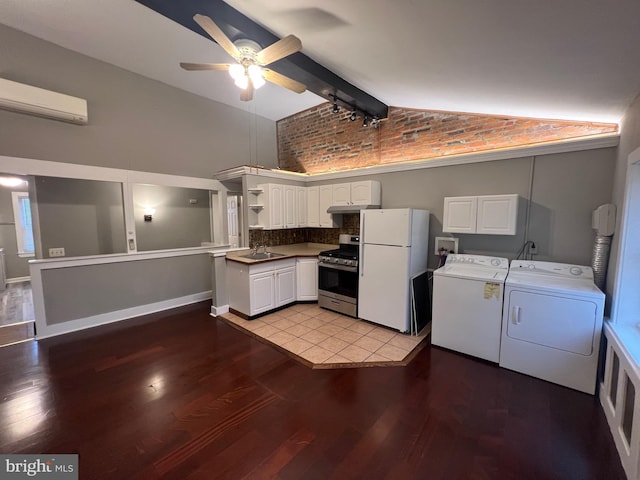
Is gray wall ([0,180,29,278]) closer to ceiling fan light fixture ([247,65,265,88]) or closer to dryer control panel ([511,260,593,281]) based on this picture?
ceiling fan light fixture ([247,65,265,88])

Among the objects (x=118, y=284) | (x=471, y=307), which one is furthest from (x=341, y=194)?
(x=118, y=284)

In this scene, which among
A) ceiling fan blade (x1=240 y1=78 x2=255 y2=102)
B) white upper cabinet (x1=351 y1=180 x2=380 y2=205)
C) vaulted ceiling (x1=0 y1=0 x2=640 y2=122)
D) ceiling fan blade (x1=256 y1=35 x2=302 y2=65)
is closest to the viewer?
vaulted ceiling (x1=0 y1=0 x2=640 y2=122)

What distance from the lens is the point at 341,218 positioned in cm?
491

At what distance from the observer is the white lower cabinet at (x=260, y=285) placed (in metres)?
3.85

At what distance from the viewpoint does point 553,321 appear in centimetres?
243

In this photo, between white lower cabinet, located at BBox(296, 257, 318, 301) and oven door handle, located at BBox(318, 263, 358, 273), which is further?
white lower cabinet, located at BBox(296, 257, 318, 301)

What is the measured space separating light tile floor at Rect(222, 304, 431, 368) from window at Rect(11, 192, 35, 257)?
5720 mm

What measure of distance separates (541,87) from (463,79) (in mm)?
581

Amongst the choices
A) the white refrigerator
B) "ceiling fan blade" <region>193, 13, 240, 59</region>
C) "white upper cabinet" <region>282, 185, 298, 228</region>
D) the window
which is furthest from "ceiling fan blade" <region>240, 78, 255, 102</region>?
the window

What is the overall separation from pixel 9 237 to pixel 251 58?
294 inches

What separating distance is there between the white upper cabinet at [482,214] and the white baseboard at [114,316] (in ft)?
14.2

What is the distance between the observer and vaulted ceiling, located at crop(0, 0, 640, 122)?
4.32 ft

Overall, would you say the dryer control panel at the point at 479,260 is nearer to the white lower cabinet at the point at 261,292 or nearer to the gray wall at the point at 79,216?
the white lower cabinet at the point at 261,292

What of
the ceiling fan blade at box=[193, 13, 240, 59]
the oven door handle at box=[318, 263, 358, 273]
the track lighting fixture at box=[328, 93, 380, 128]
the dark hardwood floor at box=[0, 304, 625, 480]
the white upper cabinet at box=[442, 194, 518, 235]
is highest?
the track lighting fixture at box=[328, 93, 380, 128]
